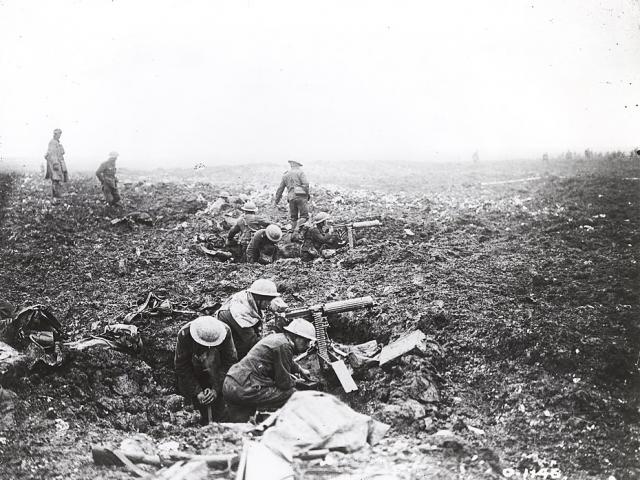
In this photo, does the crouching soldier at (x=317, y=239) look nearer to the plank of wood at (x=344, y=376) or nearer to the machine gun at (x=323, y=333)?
the machine gun at (x=323, y=333)

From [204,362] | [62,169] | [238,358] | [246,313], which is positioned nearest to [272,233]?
[246,313]

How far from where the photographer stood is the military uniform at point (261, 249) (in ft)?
25.7

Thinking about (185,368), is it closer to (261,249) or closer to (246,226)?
(261,249)

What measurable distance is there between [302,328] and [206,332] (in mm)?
901

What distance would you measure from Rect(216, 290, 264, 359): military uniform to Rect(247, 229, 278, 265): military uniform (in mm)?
2835

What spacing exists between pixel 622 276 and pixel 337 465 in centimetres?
449

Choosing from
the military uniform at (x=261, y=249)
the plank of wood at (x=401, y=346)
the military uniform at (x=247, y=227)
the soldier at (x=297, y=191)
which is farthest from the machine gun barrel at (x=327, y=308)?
the soldier at (x=297, y=191)

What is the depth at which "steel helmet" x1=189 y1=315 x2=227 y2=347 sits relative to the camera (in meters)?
4.39

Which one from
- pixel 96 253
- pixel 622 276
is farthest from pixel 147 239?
pixel 622 276

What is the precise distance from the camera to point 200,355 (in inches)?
179

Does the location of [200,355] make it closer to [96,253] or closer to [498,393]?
[498,393]

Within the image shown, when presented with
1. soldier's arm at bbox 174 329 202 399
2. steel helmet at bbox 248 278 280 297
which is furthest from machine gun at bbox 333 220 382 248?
soldier's arm at bbox 174 329 202 399

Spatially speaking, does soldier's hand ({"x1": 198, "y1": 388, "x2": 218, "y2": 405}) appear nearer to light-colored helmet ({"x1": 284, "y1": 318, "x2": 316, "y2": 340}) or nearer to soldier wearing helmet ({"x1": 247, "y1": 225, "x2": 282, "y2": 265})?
light-colored helmet ({"x1": 284, "y1": 318, "x2": 316, "y2": 340})

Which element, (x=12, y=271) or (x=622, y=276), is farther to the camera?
(x=12, y=271)
